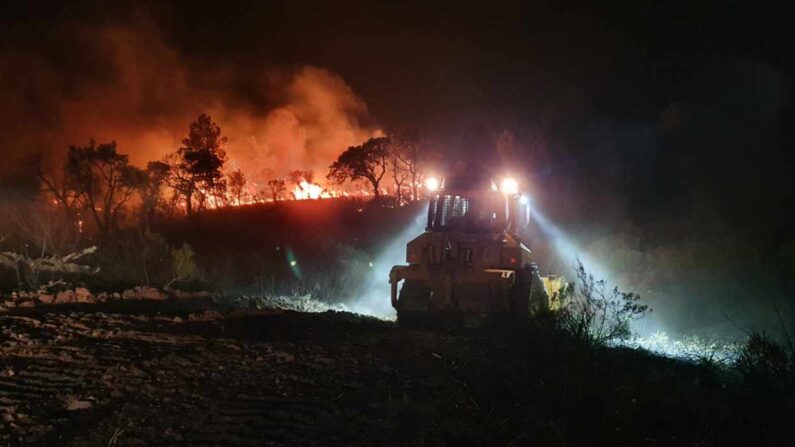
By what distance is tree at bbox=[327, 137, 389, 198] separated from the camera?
4734 centimetres

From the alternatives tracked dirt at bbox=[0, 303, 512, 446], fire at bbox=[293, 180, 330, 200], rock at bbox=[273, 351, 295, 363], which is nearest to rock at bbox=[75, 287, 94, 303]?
tracked dirt at bbox=[0, 303, 512, 446]

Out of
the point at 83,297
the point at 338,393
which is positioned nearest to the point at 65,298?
the point at 83,297

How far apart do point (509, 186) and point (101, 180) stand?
31618mm

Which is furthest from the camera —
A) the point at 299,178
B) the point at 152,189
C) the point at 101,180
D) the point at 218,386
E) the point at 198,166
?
Result: the point at 299,178

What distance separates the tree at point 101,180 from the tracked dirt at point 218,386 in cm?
2914

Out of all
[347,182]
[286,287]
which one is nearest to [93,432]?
[286,287]

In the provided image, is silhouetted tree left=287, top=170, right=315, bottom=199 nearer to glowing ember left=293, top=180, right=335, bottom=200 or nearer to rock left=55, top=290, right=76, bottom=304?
glowing ember left=293, top=180, right=335, bottom=200

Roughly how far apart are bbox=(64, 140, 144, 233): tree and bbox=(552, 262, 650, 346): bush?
29.5 meters

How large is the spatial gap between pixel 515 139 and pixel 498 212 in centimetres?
1819

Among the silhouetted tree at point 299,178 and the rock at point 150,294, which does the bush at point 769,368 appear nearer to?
the rock at point 150,294

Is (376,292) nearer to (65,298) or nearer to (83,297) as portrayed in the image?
(83,297)

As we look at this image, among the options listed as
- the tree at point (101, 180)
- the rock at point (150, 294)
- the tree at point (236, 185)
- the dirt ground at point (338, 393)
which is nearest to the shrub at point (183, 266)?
the rock at point (150, 294)

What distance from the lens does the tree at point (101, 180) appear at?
35219mm

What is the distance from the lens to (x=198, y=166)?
4494 cm
